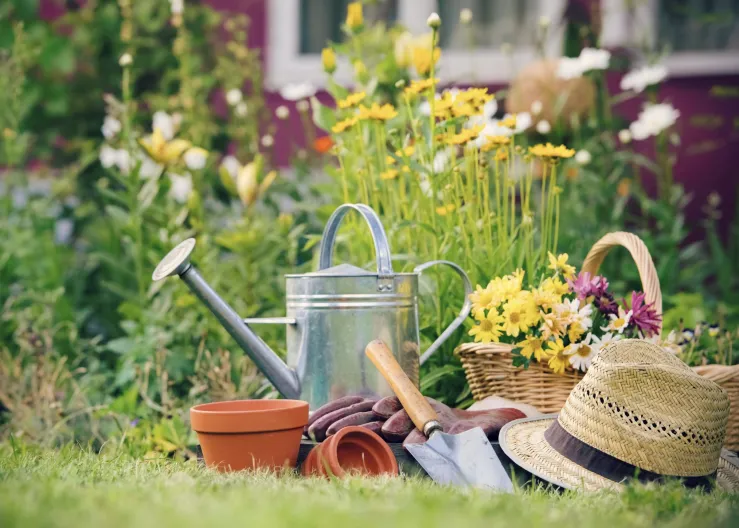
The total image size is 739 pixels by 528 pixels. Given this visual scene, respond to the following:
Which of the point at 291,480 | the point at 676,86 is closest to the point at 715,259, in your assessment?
the point at 676,86

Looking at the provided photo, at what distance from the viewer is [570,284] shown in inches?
96.9

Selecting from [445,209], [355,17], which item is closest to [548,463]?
[445,209]

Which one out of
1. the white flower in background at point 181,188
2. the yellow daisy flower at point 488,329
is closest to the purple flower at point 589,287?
the yellow daisy flower at point 488,329

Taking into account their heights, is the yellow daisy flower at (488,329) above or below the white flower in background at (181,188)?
below

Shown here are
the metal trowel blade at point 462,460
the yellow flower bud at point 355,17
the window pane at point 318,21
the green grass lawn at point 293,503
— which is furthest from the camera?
the window pane at point 318,21

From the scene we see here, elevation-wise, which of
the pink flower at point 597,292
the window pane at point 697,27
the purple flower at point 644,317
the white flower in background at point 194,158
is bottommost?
the purple flower at point 644,317

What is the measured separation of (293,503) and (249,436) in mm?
522

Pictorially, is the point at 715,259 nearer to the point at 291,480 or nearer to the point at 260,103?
the point at 260,103

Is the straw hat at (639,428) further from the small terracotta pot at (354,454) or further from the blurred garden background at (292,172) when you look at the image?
the blurred garden background at (292,172)

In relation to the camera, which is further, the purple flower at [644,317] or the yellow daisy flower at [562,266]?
the yellow daisy flower at [562,266]

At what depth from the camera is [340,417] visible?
7.39ft

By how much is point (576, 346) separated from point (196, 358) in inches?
55.2

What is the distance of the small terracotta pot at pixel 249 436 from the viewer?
204 centimetres

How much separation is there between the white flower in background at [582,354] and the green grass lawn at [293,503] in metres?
0.51
